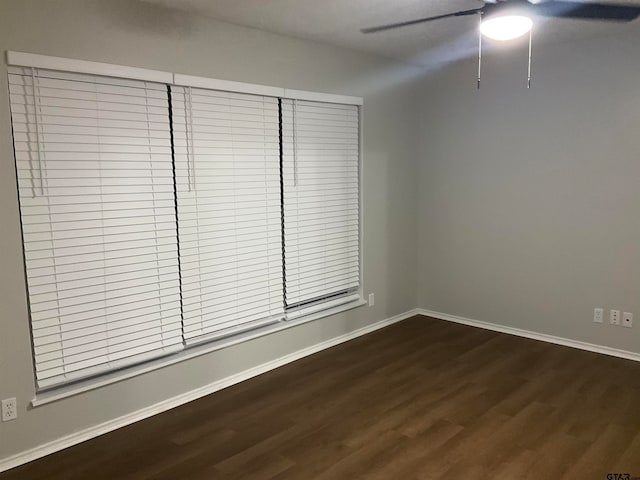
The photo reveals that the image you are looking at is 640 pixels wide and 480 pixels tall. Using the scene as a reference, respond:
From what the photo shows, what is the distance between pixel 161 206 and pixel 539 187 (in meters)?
2.99

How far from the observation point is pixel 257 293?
358 cm

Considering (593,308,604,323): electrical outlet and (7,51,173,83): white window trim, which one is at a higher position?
(7,51,173,83): white window trim

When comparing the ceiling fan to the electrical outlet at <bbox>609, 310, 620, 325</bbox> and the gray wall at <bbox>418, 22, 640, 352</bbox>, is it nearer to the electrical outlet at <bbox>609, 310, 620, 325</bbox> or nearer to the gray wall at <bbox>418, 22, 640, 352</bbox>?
the gray wall at <bbox>418, 22, 640, 352</bbox>

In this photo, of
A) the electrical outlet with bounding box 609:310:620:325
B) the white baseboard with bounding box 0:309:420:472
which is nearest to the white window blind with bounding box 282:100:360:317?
the white baseboard with bounding box 0:309:420:472

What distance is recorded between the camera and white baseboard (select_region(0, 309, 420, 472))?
2598mm

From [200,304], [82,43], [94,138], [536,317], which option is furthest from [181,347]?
[536,317]

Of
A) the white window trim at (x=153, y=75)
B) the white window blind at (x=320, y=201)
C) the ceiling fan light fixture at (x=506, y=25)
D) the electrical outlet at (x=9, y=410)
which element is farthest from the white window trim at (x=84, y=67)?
the ceiling fan light fixture at (x=506, y=25)

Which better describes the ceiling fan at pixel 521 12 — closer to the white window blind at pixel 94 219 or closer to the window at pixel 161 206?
the window at pixel 161 206

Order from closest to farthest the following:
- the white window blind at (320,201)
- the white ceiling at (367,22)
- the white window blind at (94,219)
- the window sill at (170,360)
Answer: the white window blind at (94,219)
the window sill at (170,360)
the white ceiling at (367,22)
the white window blind at (320,201)

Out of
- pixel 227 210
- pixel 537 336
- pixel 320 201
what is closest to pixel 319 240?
pixel 320 201

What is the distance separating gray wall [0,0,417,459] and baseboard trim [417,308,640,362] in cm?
36

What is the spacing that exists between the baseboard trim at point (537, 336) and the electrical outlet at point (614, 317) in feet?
0.70

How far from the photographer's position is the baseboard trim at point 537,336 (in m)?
3.88

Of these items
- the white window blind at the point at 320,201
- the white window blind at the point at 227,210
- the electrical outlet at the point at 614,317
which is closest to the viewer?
the white window blind at the point at 227,210
